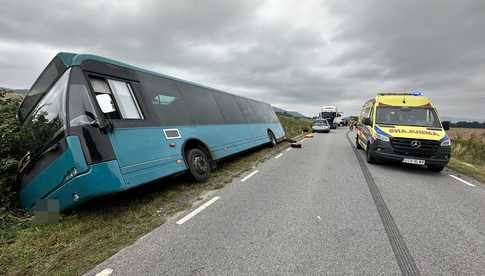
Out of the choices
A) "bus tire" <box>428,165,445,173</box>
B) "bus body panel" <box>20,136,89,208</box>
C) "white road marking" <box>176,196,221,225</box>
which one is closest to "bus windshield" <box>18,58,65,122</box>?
"bus body panel" <box>20,136,89,208</box>

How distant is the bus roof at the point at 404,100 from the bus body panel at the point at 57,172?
912 centimetres

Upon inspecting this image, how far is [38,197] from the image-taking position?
3.48 meters

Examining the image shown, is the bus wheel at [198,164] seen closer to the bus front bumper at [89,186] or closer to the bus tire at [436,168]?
the bus front bumper at [89,186]

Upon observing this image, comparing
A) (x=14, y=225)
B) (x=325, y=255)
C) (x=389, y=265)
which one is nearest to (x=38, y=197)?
(x=14, y=225)

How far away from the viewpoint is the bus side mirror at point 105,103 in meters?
3.53

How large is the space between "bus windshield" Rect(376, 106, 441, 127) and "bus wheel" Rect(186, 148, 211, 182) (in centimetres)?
625

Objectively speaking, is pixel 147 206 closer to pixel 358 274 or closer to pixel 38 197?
pixel 38 197

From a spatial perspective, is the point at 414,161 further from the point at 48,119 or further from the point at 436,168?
the point at 48,119


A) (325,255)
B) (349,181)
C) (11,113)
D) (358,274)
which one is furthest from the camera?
(349,181)

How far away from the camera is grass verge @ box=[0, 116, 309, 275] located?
238 centimetres

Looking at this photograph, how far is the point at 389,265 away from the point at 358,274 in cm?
43

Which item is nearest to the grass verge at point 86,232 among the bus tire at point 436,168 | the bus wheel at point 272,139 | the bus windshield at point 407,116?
the bus windshield at point 407,116

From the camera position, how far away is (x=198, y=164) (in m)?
5.34

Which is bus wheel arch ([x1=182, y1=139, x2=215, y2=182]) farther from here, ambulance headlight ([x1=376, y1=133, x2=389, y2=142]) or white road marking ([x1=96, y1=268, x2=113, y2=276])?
ambulance headlight ([x1=376, y1=133, x2=389, y2=142])
